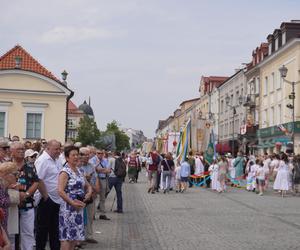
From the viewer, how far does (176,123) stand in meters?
130

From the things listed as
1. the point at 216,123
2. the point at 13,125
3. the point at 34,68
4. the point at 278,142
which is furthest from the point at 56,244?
the point at 216,123

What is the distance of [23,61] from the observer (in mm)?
42562

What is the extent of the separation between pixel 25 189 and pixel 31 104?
31.9 metres

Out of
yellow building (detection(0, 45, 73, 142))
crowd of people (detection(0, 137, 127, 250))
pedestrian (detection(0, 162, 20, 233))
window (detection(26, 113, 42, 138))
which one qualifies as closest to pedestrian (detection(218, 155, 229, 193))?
yellow building (detection(0, 45, 73, 142))

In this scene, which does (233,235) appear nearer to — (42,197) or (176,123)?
(42,197)

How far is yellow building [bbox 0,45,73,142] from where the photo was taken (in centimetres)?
3860

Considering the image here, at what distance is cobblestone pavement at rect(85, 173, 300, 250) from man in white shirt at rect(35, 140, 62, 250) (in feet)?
5.94

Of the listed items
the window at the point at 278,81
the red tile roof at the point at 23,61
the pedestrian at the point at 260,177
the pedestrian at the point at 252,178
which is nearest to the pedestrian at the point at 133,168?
the pedestrian at the point at 252,178

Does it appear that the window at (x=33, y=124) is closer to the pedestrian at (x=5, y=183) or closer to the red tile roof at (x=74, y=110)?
the pedestrian at (x=5, y=183)

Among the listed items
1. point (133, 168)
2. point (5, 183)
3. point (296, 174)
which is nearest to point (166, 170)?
point (296, 174)

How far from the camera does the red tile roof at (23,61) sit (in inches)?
1644

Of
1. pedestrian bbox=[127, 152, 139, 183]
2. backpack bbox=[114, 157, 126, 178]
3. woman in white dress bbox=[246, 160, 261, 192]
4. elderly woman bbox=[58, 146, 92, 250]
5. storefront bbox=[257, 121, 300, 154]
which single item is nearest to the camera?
elderly woman bbox=[58, 146, 92, 250]

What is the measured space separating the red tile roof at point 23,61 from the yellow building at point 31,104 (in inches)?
87.4

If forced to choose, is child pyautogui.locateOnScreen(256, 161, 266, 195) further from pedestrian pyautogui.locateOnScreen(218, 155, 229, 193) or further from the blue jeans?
the blue jeans
